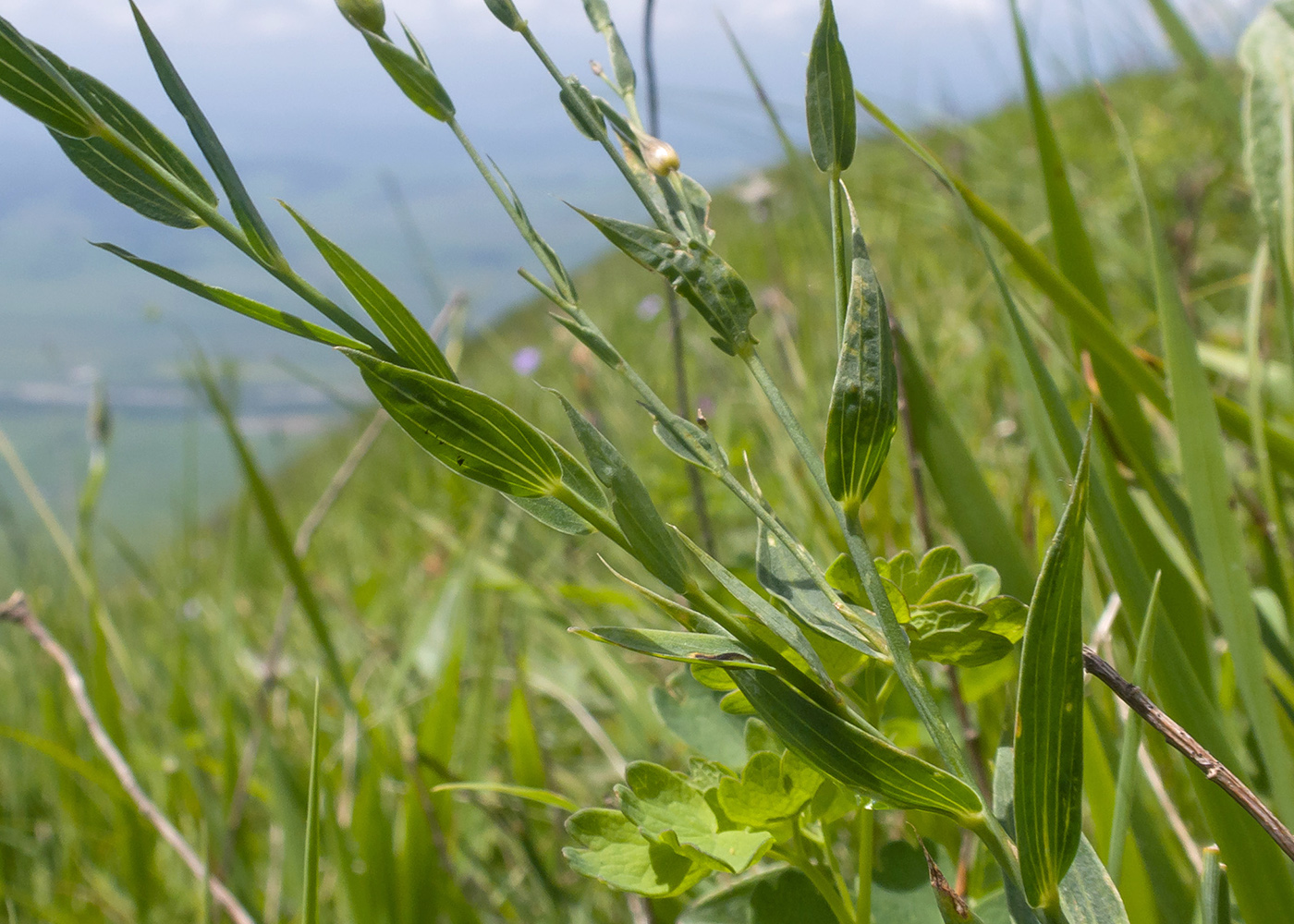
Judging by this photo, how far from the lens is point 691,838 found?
0.32 m

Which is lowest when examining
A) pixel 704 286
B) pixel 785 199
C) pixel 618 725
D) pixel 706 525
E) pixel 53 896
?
pixel 53 896

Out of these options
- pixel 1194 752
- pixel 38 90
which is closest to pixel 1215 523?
pixel 1194 752

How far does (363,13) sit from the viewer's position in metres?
0.30

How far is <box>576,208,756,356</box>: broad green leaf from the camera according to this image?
0.28 m

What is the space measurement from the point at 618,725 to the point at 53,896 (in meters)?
0.54

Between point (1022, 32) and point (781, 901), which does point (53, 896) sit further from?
point (1022, 32)

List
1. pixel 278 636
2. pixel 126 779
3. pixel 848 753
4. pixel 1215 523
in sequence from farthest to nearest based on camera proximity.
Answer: pixel 278 636 → pixel 126 779 → pixel 1215 523 → pixel 848 753

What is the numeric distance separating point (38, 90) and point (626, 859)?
310 mm

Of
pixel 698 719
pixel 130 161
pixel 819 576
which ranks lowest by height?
pixel 698 719

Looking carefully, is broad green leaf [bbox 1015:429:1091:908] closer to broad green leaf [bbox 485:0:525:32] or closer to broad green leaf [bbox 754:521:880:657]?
broad green leaf [bbox 754:521:880:657]

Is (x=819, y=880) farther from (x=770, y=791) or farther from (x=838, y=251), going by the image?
(x=838, y=251)

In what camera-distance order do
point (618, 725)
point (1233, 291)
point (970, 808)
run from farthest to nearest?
point (1233, 291) < point (618, 725) < point (970, 808)

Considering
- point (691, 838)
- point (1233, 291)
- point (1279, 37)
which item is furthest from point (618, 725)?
point (1233, 291)

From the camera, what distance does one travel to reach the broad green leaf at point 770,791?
31 cm
